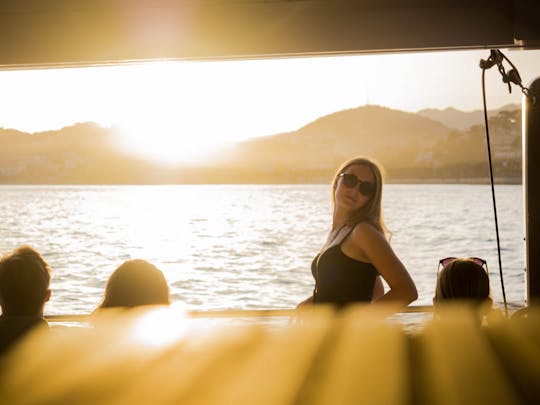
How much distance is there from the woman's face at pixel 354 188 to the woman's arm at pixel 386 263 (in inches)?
5.6

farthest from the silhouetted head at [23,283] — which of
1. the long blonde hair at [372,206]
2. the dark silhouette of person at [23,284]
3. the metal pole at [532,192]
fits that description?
the metal pole at [532,192]

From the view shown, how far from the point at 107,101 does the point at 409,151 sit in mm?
22103

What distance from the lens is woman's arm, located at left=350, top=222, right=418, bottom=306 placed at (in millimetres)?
1909

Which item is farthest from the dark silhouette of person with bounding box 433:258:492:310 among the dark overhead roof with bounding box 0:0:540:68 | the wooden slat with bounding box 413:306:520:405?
the dark overhead roof with bounding box 0:0:540:68

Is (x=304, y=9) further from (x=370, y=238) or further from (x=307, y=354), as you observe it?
(x=307, y=354)

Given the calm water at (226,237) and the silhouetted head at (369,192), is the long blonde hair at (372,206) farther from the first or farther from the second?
the calm water at (226,237)

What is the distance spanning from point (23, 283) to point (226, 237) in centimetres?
2277

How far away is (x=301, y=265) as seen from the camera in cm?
1720

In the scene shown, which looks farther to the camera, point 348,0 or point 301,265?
point 301,265

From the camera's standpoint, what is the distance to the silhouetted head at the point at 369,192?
2.08 metres

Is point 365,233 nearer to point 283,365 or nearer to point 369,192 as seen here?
point 369,192

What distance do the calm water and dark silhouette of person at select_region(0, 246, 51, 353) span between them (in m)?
6.58

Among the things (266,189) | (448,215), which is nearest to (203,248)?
(448,215)

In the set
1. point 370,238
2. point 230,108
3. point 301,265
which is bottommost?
point 301,265
